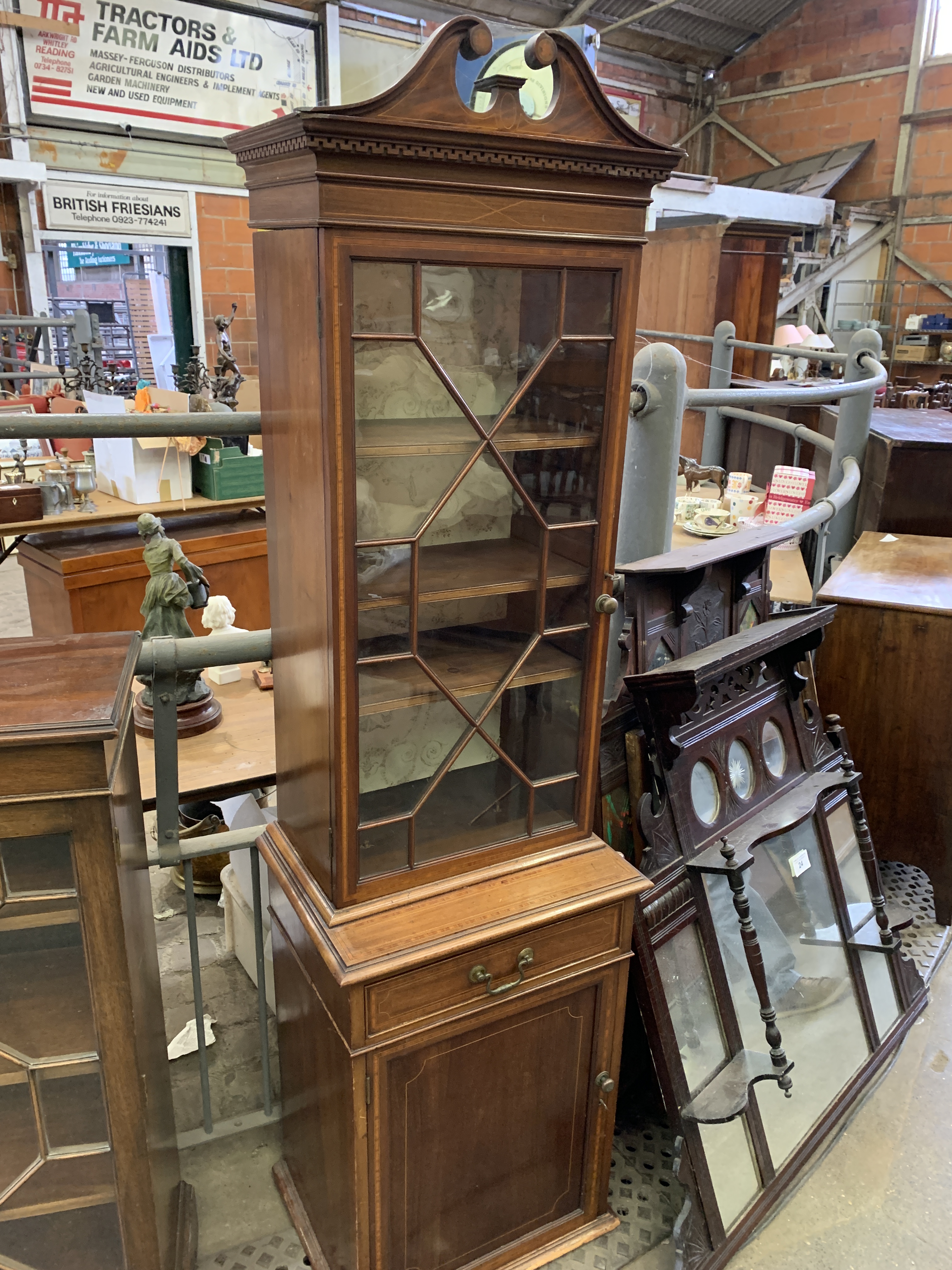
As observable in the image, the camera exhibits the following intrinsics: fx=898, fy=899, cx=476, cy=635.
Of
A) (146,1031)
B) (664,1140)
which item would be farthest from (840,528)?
(146,1031)

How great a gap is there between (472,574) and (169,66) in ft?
21.8

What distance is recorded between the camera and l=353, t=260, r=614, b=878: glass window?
1.05 m

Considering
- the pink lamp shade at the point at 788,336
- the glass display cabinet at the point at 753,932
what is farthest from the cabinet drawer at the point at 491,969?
the pink lamp shade at the point at 788,336

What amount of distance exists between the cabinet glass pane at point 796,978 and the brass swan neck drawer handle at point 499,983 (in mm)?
437

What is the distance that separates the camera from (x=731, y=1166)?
1500 millimetres

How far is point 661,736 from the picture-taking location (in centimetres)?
149

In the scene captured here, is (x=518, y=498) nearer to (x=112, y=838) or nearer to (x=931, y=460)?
(x=112, y=838)

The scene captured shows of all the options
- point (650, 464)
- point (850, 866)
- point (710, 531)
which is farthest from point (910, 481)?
point (650, 464)

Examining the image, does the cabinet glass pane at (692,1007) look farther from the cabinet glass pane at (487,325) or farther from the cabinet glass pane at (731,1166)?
the cabinet glass pane at (487,325)

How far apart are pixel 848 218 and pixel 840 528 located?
297 inches

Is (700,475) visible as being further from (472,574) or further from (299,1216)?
(299,1216)

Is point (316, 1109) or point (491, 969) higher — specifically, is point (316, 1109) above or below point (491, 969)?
below

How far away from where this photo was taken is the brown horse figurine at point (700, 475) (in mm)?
3059

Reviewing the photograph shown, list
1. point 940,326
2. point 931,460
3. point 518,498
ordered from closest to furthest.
Result: point 518,498 → point 931,460 → point 940,326
